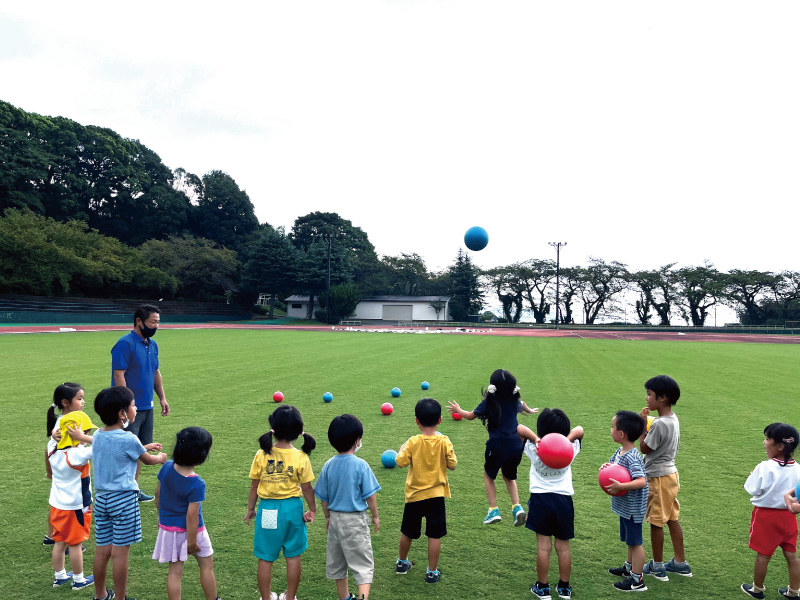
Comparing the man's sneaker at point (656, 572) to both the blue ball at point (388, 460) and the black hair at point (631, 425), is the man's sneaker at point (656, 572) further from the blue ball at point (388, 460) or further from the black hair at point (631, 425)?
the blue ball at point (388, 460)

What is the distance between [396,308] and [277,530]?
201ft

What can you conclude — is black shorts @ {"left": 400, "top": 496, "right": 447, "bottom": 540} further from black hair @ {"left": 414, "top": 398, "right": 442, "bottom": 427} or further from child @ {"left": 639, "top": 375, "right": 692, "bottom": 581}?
child @ {"left": 639, "top": 375, "right": 692, "bottom": 581}

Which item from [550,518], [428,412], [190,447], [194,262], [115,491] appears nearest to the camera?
[190,447]

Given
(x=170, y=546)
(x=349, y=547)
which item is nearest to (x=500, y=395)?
(x=349, y=547)

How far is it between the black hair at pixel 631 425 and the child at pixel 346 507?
1823 mm

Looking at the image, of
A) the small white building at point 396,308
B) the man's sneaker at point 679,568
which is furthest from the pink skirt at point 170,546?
the small white building at point 396,308

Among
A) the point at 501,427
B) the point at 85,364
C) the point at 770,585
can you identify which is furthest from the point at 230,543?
the point at 85,364

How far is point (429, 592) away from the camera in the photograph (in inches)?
141

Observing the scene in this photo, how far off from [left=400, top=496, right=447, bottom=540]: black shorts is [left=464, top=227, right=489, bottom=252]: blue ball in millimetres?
7075

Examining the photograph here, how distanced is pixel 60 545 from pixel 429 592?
258 centimetres

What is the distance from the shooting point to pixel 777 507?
3557 millimetres

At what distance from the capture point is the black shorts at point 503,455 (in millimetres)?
4730

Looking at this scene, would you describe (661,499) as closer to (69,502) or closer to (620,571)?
Answer: (620,571)

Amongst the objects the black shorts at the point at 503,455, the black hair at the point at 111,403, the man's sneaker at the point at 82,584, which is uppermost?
the black hair at the point at 111,403
